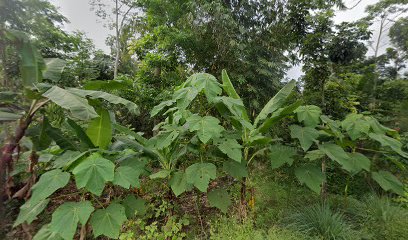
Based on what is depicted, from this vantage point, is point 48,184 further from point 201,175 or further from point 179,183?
point 201,175

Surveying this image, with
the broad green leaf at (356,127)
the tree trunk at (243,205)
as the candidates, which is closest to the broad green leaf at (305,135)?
the broad green leaf at (356,127)

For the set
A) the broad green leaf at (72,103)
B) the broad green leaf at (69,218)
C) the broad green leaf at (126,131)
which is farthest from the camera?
the broad green leaf at (126,131)

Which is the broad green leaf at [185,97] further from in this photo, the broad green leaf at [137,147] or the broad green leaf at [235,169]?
the broad green leaf at [235,169]

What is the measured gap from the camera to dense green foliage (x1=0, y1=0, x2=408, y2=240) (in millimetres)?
2160

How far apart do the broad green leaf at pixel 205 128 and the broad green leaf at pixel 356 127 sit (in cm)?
137

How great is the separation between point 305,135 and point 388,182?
1.13 metres

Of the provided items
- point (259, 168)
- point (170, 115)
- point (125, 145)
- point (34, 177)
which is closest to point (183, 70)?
point (259, 168)

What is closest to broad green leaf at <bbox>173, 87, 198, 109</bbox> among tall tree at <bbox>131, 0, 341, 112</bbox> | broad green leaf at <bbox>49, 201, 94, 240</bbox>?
broad green leaf at <bbox>49, 201, 94, 240</bbox>

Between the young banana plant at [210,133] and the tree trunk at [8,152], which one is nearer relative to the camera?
the tree trunk at [8,152]

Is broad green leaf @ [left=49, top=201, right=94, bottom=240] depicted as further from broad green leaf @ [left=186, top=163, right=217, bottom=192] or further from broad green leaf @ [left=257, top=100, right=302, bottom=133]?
broad green leaf @ [left=257, top=100, right=302, bottom=133]

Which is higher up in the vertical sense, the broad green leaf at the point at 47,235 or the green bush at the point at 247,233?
the green bush at the point at 247,233

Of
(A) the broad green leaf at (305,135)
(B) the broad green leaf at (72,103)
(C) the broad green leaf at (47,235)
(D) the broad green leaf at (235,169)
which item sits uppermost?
(A) the broad green leaf at (305,135)

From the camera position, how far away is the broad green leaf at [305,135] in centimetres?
240

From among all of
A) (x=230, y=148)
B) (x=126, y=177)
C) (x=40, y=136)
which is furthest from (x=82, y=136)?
(x=230, y=148)
